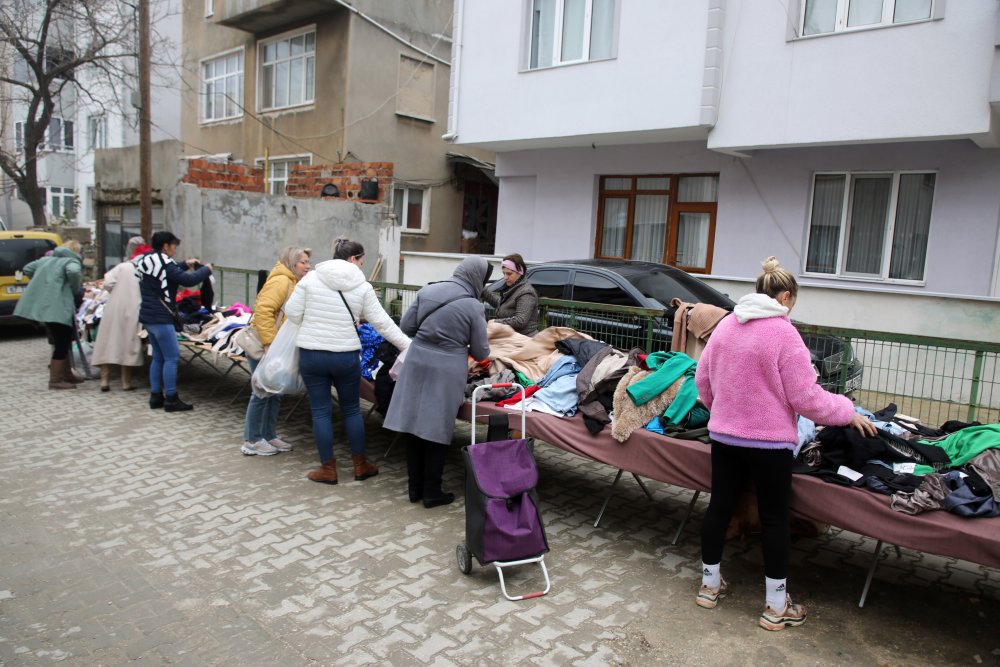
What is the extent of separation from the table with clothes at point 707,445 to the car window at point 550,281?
3096 mm

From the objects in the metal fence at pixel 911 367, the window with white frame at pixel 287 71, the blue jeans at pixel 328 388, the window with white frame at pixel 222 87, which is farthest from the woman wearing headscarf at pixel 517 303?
the window with white frame at pixel 222 87

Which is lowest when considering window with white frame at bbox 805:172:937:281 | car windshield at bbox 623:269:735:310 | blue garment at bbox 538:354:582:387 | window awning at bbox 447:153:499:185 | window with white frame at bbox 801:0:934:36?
blue garment at bbox 538:354:582:387

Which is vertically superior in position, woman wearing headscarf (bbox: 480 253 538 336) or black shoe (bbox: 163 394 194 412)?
woman wearing headscarf (bbox: 480 253 538 336)

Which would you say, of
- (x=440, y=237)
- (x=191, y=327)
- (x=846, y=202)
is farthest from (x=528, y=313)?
(x=440, y=237)

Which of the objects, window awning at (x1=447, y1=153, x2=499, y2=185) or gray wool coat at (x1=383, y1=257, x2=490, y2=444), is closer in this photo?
gray wool coat at (x1=383, y1=257, x2=490, y2=444)

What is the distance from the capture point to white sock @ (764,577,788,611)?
3.75 m

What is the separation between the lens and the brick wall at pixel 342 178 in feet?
51.5

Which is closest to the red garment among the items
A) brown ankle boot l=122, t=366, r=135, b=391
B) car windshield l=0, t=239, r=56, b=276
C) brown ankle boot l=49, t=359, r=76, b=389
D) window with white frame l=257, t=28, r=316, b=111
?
brown ankle boot l=122, t=366, r=135, b=391

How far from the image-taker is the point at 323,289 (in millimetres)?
5438

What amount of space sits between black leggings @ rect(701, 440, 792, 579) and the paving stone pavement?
0.38 metres

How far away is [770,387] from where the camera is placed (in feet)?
11.9

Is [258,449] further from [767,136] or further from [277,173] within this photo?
[277,173]

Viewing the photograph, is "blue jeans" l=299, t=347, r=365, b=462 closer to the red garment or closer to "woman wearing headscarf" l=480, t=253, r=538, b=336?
the red garment

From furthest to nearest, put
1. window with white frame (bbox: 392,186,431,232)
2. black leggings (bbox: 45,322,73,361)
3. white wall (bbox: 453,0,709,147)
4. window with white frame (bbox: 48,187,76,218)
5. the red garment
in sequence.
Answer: window with white frame (bbox: 48,187,76,218) → window with white frame (bbox: 392,186,431,232) → white wall (bbox: 453,0,709,147) → black leggings (bbox: 45,322,73,361) → the red garment
